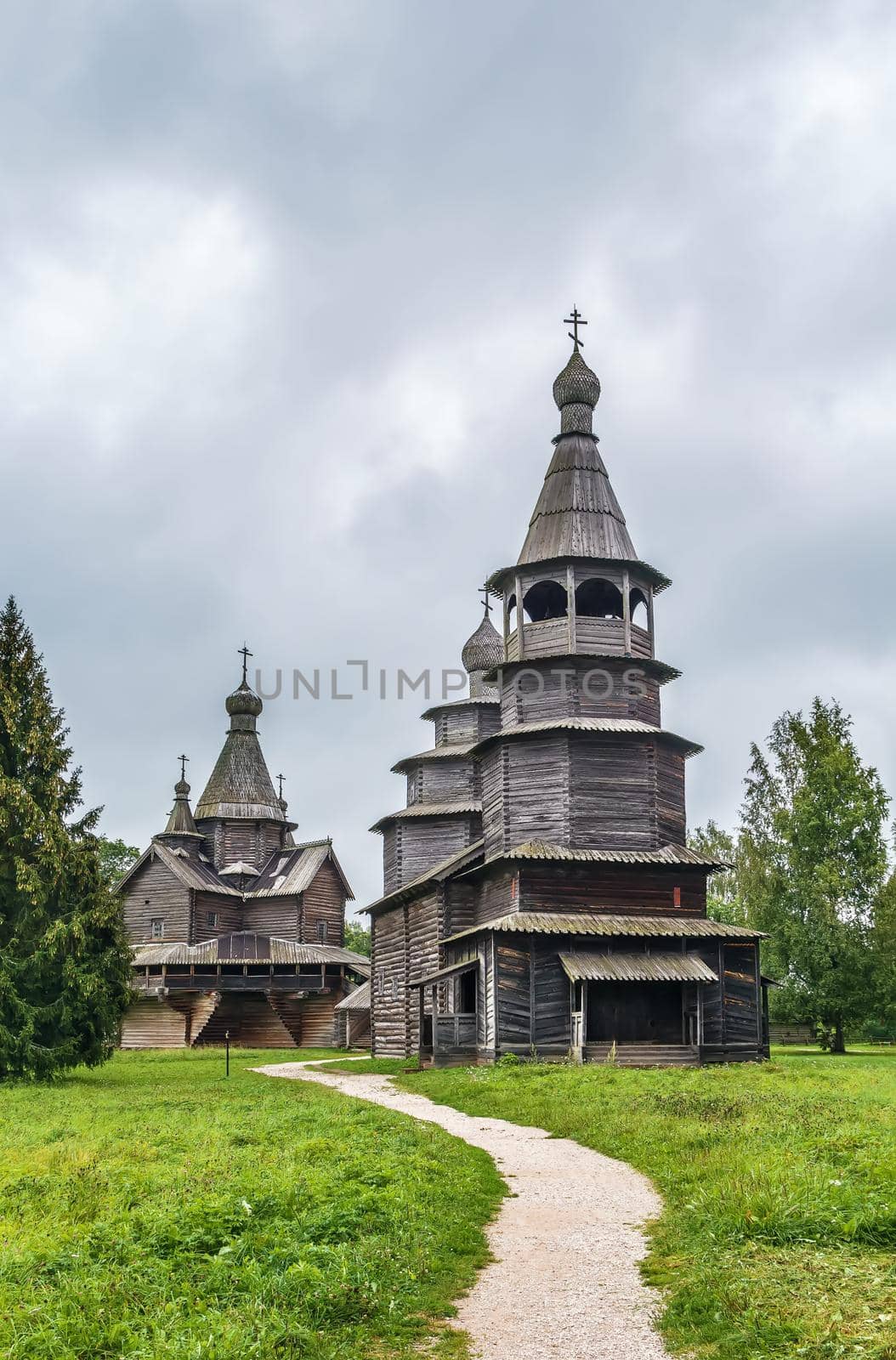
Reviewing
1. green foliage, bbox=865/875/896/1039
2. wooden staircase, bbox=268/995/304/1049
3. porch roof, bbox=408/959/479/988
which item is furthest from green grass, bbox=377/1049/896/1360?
wooden staircase, bbox=268/995/304/1049

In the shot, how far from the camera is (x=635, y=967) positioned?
30.0 m

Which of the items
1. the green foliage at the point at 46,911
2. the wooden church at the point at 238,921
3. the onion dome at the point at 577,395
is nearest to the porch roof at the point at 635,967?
the green foliage at the point at 46,911

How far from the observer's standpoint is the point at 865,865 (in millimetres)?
42688

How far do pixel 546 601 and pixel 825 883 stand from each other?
14812 mm

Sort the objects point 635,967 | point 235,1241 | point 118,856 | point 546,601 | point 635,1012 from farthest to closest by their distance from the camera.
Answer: point 118,856
point 546,601
point 635,1012
point 635,967
point 235,1241

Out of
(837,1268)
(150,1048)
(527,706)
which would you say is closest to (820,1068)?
(527,706)

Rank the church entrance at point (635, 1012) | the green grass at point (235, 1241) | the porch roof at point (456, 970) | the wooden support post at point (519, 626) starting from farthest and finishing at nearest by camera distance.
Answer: the wooden support post at point (519, 626), the church entrance at point (635, 1012), the porch roof at point (456, 970), the green grass at point (235, 1241)

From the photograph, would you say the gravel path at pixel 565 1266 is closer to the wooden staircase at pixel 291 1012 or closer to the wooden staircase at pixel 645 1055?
the wooden staircase at pixel 645 1055

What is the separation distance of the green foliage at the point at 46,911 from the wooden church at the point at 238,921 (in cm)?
2517

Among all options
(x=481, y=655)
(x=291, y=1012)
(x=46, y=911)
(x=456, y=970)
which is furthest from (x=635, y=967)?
(x=291, y=1012)

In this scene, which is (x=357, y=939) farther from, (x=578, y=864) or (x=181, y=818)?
(x=578, y=864)

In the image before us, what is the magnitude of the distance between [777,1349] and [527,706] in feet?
95.5

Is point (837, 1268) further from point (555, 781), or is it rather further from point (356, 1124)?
point (555, 781)

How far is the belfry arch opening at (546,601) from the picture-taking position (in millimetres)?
37500
